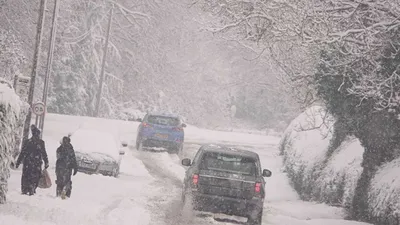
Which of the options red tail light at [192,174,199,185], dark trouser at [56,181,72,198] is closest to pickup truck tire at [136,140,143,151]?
dark trouser at [56,181,72,198]

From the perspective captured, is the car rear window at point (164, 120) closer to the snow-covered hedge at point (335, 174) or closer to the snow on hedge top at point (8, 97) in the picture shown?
the snow-covered hedge at point (335, 174)

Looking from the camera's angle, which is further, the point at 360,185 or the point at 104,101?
the point at 104,101

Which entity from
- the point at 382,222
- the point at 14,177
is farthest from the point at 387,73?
the point at 14,177

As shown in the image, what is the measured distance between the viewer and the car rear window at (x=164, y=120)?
81.2 feet

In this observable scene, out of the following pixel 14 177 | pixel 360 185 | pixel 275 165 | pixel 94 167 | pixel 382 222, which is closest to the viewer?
pixel 382 222

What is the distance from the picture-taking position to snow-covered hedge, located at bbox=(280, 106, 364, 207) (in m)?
15.6

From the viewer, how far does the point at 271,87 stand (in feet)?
199

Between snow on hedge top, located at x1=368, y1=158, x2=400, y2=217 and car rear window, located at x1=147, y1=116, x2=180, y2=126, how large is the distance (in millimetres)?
12283

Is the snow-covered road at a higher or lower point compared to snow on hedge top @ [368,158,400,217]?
lower

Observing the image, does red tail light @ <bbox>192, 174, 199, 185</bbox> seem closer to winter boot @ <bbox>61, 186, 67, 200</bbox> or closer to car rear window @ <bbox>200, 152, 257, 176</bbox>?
car rear window @ <bbox>200, 152, 257, 176</bbox>

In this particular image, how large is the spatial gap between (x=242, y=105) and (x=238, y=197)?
58.4m

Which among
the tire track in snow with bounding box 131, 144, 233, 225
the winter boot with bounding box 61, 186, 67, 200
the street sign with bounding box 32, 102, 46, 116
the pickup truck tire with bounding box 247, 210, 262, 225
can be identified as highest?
the street sign with bounding box 32, 102, 46, 116

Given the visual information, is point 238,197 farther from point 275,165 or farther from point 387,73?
point 275,165

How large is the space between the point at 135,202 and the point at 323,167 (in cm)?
711
